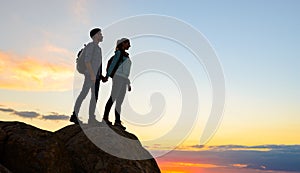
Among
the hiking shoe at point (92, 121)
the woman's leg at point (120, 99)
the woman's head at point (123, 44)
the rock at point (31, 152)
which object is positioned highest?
the woman's head at point (123, 44)

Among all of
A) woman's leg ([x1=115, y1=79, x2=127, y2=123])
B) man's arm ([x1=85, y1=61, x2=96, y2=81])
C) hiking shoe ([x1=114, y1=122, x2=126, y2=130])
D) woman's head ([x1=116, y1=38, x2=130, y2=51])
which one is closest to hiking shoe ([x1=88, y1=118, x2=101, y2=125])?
hiking shoe ([x1=114, y1=122, x2=126, y2=130])

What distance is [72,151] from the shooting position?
12.8 meters

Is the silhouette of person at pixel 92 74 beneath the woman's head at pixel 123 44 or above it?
beneath

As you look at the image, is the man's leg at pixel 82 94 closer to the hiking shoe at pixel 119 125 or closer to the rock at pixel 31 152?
the hiking shoe at pixel 119 125

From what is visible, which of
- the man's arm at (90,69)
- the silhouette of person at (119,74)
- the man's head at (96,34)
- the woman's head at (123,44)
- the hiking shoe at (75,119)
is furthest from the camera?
the silhouette of person at (119,74)

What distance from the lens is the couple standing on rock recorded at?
1452cm

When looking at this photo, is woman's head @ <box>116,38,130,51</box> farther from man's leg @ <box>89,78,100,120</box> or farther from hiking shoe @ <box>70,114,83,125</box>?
hiking shoe @ <box>70,114,83,125</box>

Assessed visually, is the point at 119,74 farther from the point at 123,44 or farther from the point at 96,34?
the point at 96,34

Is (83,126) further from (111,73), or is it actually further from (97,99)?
(111,73)

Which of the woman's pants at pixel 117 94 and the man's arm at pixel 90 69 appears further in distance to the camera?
the woman's pants at pixel 117 94

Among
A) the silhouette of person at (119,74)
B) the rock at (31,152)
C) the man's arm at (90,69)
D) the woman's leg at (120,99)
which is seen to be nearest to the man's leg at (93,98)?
the man's arm at (90,69)

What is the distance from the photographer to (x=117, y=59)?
49.1 feet

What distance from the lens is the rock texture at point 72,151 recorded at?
1130 cm

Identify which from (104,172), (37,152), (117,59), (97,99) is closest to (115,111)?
(97,99)
